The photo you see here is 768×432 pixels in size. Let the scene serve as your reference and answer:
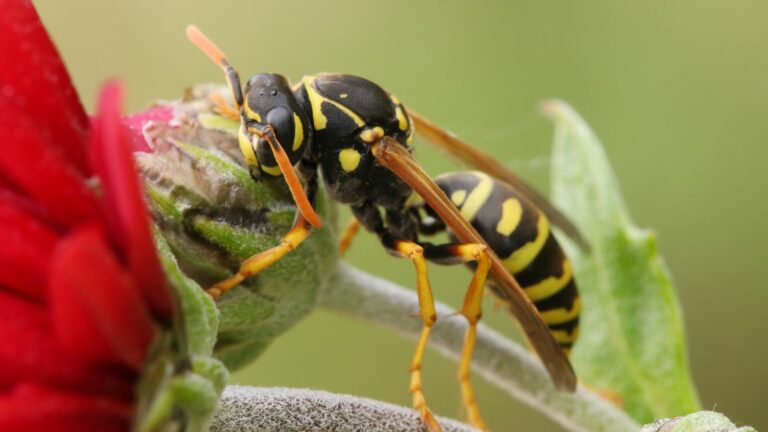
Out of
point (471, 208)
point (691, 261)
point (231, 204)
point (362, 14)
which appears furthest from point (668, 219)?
point (231, 204)

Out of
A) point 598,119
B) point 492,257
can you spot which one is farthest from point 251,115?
point 598,119

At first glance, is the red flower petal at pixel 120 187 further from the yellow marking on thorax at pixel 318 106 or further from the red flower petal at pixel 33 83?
the yellow marking on thorax at pixel 318 106

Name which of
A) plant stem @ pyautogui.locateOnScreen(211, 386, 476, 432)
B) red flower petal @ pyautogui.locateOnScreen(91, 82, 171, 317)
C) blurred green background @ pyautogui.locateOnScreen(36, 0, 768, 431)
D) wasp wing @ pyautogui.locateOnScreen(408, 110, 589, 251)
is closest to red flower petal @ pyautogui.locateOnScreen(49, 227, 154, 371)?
red flower petal @ pyautogui.locateOnScreen(91, 82, 171, 317)

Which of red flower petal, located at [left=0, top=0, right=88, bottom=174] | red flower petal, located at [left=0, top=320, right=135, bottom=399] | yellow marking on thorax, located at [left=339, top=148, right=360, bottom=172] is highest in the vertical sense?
red flower petal, located at [left=0, top=0, right=88, bottom=174]

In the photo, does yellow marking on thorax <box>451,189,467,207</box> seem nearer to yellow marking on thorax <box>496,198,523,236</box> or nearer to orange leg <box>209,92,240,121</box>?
yellow marking on thorax <box>496,198,523,236</box>

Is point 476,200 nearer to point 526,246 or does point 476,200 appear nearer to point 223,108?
point 526,246

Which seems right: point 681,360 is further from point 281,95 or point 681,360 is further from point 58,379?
point 58,379
